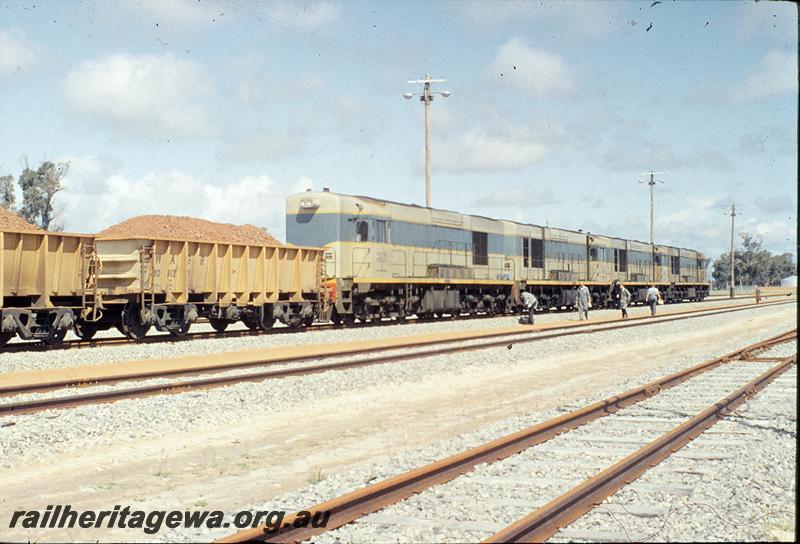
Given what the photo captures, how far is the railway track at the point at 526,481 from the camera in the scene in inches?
204

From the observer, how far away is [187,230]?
213 feet

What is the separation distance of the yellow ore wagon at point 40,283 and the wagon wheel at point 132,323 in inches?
52.6

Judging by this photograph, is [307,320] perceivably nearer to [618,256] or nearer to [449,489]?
[449,489]

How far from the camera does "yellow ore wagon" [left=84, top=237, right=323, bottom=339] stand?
19984 mm

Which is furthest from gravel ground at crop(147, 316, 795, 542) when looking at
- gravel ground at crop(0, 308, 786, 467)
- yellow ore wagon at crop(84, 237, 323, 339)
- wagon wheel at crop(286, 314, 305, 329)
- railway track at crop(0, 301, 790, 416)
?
wagon wheel at crop(286, 314, 305, 329)

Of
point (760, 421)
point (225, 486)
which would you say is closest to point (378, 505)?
point (225, 486)

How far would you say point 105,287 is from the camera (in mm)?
20000

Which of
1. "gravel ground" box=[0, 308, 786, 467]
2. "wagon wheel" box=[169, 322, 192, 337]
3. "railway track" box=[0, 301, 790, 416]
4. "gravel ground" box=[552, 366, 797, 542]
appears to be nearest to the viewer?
"gravel ground" box=[552, 366, 797, 542]

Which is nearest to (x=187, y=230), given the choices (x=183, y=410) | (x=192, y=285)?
(x=192, y=285)

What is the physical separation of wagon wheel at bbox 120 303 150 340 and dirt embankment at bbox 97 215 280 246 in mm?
41134

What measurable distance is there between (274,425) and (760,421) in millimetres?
5921

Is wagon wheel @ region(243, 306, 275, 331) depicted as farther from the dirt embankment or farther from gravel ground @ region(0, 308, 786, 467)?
the dirt embankment

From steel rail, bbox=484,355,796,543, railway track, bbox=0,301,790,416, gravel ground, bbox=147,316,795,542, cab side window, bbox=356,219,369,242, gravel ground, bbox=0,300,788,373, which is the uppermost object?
cab side window, bbox=356,219,369,242

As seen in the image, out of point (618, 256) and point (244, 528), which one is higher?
Result: point (618, 256)
